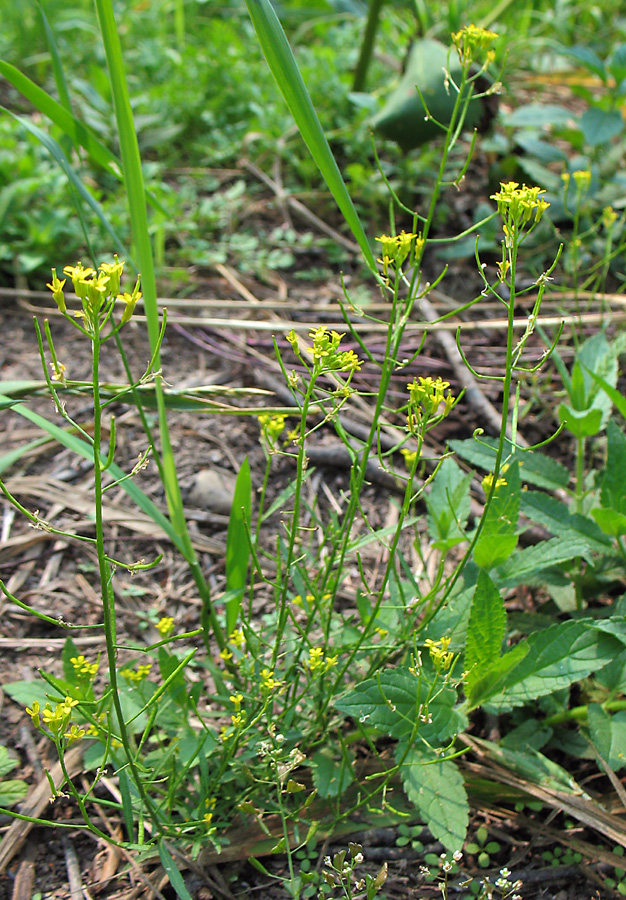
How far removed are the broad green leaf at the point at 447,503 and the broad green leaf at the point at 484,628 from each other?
0.64 feet

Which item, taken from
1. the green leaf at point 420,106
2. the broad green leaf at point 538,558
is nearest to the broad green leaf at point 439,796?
the broad green leaf at point 538,558

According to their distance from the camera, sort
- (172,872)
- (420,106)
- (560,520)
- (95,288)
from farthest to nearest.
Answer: (420,106) → (560,520) → (172,872) → (95,288)

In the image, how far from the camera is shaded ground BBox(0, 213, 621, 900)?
3.96ft

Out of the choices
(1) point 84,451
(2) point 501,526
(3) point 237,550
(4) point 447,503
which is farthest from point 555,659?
(1) point 84,451

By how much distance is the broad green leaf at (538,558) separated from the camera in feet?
4.29

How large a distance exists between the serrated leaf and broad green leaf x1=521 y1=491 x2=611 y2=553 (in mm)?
288

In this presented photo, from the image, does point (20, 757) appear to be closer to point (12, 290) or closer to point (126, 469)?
point (126, 469)

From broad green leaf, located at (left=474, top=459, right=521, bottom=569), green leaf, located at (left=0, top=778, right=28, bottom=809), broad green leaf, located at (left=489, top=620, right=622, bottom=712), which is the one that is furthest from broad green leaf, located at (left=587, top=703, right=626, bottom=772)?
green leaf, located at (left=0, top=778, right=28, bottom=809)

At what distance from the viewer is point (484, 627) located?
1.20 metres

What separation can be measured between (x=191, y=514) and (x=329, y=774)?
77cm

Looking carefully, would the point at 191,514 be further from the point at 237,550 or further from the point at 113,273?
the point at 113,273

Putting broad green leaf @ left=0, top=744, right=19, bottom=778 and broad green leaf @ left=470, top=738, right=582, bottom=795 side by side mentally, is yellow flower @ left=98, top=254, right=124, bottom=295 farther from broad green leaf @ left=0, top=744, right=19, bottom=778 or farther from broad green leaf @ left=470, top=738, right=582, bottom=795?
broad green leaf @ left=470, top=738, right=582, bottom=795

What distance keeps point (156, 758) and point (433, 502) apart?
29.1 inches

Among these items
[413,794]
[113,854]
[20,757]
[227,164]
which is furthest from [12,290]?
[413,794]
